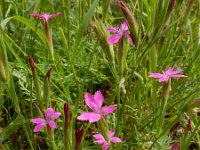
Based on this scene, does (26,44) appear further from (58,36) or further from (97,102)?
(97,102)

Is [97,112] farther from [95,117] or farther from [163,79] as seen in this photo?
[163,79]

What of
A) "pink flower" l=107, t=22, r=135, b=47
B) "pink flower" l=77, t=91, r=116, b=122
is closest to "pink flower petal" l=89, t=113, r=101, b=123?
"pink flower" l=77, t=91, r=116, b=122

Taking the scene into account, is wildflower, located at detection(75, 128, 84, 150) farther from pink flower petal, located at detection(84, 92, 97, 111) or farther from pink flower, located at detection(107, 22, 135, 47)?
pink flower, located at detection(107, 22, 135, 47)

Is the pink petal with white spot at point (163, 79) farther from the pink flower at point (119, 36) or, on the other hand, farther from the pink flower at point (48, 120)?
the pink flower at point (48, 120)

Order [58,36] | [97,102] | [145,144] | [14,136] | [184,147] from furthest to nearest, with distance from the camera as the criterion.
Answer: [58,36]
[14,136]
[145,144]
[184,147]
[97,102]

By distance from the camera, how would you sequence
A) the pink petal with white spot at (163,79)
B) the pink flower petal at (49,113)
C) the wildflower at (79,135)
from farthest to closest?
1. the pink petal with white spot at (163,79)
2. the pink flower petal at (49,113)
3. the wildflower at (79,135)

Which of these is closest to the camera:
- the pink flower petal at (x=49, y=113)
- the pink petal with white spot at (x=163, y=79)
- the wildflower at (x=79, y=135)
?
the wildflower at (x=79, y=135)

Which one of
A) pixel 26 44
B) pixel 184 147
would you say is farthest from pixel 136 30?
pixel 26 44

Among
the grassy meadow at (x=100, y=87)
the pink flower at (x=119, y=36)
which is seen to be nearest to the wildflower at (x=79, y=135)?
the grassy meadow at (x=100, y=87)
